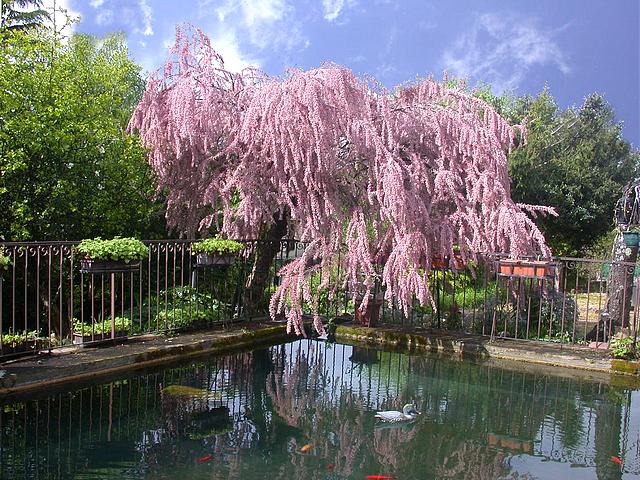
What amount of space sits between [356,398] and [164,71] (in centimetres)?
514

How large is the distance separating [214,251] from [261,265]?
1.37 m

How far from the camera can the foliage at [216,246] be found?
7.46m

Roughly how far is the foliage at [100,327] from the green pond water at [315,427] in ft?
2.48

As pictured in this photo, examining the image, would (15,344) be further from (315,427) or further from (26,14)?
(26,14)

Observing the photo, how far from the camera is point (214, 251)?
7.48 m

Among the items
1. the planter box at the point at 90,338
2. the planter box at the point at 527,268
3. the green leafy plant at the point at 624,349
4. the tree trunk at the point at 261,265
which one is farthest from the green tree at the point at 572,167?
the planter box at the point at 90,338

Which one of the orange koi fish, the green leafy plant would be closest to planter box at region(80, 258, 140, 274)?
the orange koi fish

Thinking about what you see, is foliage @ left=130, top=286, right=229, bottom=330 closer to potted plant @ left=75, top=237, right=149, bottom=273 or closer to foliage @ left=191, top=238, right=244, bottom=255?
foliage @ left=191, top=238, right=244, bottom=255

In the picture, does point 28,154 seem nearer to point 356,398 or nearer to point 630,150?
point 356,398

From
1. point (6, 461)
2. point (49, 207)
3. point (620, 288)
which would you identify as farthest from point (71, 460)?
point (620, 288)

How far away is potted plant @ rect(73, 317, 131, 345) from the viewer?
635 centimetres

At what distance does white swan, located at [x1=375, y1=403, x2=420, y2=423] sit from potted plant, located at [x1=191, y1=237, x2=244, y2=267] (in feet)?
10.5

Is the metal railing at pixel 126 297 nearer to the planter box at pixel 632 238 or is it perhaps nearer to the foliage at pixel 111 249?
the foliage at pixel 111 249

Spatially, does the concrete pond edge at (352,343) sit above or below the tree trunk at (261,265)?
below
